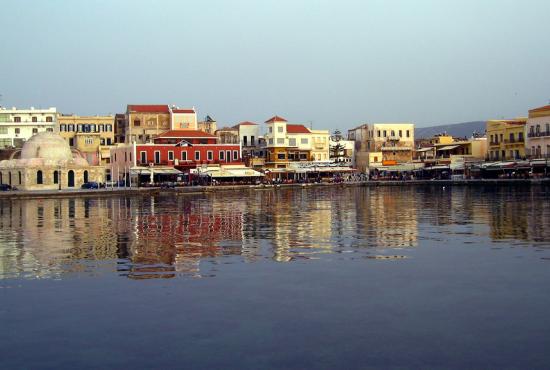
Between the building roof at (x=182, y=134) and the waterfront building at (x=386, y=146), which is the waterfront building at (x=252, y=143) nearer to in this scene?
the building roof at (x=182, y=134)

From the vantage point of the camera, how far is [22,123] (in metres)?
82.9

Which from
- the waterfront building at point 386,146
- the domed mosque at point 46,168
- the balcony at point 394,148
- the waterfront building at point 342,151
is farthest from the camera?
the waterfront building at point 342,151

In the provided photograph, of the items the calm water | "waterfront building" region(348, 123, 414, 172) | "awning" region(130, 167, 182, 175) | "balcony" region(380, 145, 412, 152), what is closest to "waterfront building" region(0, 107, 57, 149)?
"awning" region(130, 167, 182, 175)

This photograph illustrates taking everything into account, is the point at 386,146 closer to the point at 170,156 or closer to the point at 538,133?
the point at 538,133

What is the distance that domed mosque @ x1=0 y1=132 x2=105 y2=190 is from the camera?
211ft

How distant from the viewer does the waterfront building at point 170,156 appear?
68250 mm

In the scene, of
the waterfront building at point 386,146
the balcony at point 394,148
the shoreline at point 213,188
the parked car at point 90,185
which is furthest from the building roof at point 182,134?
the balcony at point 394,148

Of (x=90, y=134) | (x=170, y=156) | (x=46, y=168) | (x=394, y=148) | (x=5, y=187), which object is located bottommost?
(x=5, y=187)

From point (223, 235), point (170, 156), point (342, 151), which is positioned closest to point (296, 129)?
point (342, 151)

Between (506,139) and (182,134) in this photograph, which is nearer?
(182,134)

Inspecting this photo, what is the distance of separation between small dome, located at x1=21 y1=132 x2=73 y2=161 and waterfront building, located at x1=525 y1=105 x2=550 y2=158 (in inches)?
1767

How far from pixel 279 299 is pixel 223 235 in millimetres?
11132

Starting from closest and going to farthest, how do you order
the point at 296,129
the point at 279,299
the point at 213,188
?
1. the point at 279,299
2. the point at 213,188
3. the point at 296,129

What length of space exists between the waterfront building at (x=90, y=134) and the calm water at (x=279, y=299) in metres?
54.8
